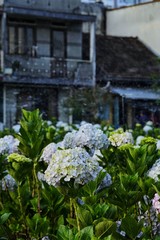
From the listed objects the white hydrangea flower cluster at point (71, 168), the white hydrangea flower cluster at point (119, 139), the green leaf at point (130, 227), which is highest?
the white hydrangea flower cluster at point (71, 168)

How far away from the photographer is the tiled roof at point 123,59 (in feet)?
97.7

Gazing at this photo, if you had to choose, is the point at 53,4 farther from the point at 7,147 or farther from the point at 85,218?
the point at 85,218

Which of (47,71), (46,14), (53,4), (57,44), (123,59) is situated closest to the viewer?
(46,14)

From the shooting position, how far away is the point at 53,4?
28938 millimetres

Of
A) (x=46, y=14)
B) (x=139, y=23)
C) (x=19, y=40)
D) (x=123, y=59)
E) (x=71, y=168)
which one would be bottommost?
(x=123, y=59)

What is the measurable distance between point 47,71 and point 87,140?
2338 cm

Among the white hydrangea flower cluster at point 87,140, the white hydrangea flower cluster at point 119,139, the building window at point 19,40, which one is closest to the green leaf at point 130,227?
the white hydrangea flower cluster at point 87,140

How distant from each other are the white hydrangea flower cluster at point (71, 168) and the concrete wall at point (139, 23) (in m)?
28.7

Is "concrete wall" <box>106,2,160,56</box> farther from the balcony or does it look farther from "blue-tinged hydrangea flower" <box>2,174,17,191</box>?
"blue-tinged hydrangea flower" <box>2,174,17,191</box>

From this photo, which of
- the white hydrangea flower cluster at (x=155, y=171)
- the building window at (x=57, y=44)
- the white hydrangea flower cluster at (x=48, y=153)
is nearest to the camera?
the white hydrangea flower cluster at (x=155, y=171)

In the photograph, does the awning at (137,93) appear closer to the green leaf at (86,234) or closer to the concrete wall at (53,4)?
the concrete wall at (53,4)

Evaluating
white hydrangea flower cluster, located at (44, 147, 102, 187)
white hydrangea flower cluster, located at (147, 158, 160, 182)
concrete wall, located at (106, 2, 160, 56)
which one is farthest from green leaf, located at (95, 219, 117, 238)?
concrete wall, located at (106, 2, 160, 56)

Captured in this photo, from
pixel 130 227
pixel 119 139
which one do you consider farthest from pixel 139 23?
pixel 130 227

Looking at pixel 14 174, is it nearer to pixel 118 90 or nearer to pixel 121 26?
pixel 118 90
